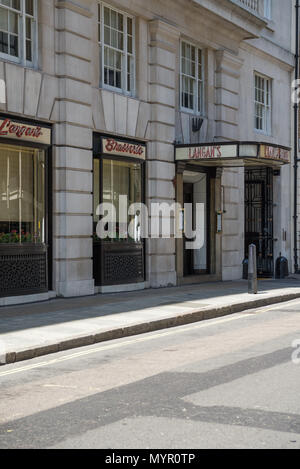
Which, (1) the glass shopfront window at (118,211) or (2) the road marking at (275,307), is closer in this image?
(2) the road marking at (275,307)

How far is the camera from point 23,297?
48.0ft

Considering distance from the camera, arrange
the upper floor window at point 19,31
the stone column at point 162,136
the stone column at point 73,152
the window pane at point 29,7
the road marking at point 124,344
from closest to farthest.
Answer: the road marking at point 124,344 < the upper floor window at point 19,31 < the window pane at point 29,7 < the stone column at point 73,152 < the stone column at point 162,136

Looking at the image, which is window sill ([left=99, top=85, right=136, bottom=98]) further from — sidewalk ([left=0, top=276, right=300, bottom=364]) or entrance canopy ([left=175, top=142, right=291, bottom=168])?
sidewalk ([left=0, top=276, right=300, bottom=364])

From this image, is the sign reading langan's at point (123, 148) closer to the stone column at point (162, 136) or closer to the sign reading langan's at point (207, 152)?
the stone column at point (162, 136)

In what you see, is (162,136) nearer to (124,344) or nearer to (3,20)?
(3,20)

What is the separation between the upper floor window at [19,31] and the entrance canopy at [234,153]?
5.38 m

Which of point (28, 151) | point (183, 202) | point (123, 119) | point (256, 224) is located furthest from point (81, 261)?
point (256, 224)

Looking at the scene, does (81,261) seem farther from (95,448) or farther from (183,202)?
(95,448)

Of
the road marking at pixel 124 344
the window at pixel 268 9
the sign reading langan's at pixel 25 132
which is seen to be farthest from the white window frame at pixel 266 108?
the road marking at pixel 124 344

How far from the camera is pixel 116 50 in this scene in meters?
17.5

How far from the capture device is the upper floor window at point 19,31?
14.5 m

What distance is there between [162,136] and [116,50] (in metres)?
2.61

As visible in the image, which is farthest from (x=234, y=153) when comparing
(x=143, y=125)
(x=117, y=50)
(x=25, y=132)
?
(x=25, y=132)
